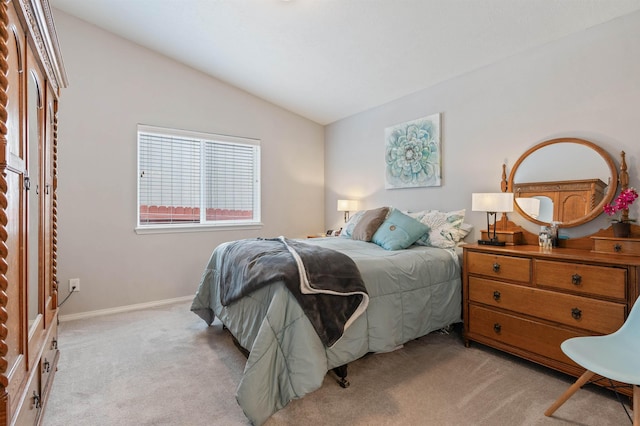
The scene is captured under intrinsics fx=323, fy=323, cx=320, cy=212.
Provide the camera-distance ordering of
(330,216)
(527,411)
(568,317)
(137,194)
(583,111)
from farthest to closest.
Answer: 1. (330,216)
2. (137,194)
3. (583,111)
4. (568,317)
5. (527,411)

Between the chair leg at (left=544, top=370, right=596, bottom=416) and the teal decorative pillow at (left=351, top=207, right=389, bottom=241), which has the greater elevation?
the teal decorative pillow at (left=351, top=207, right=389, bottom=241)

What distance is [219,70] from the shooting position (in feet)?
12.4

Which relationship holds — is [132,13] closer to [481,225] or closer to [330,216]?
[330,216]

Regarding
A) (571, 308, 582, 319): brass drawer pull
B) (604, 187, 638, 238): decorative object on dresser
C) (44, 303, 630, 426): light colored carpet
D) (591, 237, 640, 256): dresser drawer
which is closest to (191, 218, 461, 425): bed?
(44, 303, 630, 426): light colored carpet

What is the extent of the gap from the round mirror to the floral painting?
82 cm

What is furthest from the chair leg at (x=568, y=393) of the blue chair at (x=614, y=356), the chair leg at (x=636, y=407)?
the chair leg at (x=636, y=407)

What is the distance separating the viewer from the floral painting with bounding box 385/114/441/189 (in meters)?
3.33

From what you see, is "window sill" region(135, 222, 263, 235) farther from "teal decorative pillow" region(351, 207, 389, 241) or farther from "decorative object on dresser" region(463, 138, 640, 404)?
"decorative object on dresser" region(463, 138, 640, 404)

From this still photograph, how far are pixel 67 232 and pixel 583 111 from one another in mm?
4572

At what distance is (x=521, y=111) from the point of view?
2678 millimetres

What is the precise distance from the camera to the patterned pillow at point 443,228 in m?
2.84

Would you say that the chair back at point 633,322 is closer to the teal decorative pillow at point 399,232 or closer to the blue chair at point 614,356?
the blue chair at point 614,356

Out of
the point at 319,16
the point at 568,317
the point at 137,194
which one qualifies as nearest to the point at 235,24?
the point at 319,16

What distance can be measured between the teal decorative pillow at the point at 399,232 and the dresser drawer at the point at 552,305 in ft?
1.93
